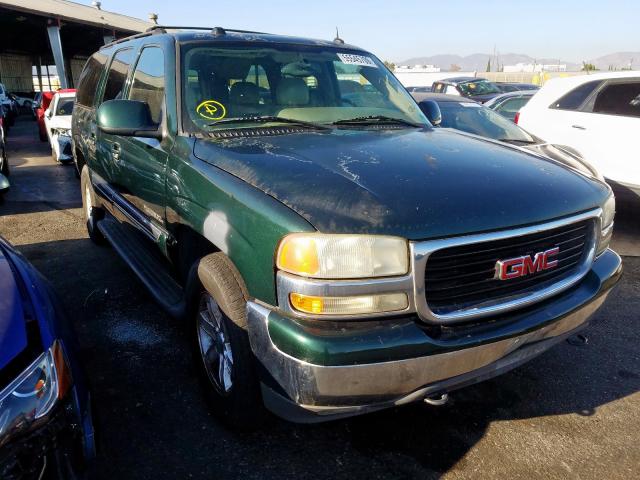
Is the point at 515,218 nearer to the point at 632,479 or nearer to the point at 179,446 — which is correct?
the point at 632,479

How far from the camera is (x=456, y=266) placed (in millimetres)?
2031

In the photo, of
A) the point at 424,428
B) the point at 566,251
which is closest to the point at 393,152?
the point at 566,251

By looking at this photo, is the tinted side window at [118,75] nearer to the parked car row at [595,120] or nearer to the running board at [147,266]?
the running board at [147,266]

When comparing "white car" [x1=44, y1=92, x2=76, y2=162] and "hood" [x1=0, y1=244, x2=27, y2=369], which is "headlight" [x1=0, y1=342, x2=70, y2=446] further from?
"white car" [x1=44, y1=92, x2=76, y2=162]

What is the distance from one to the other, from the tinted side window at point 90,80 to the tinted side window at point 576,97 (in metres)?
5.39

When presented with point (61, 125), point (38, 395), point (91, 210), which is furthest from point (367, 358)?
Answer: point (61, 125)

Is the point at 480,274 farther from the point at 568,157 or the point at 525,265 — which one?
the point at 568,157

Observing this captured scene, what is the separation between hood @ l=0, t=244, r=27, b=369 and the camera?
1.69m

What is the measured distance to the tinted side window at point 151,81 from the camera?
316 cm

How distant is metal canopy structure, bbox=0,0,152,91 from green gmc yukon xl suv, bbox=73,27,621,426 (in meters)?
20.0

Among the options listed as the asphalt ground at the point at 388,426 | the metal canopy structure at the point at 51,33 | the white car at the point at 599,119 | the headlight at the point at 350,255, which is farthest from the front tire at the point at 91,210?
the metal canopy structure at the point at 51,33

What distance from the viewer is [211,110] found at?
2.96m

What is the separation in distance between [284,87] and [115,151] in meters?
1.44

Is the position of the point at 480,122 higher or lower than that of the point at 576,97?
lower
